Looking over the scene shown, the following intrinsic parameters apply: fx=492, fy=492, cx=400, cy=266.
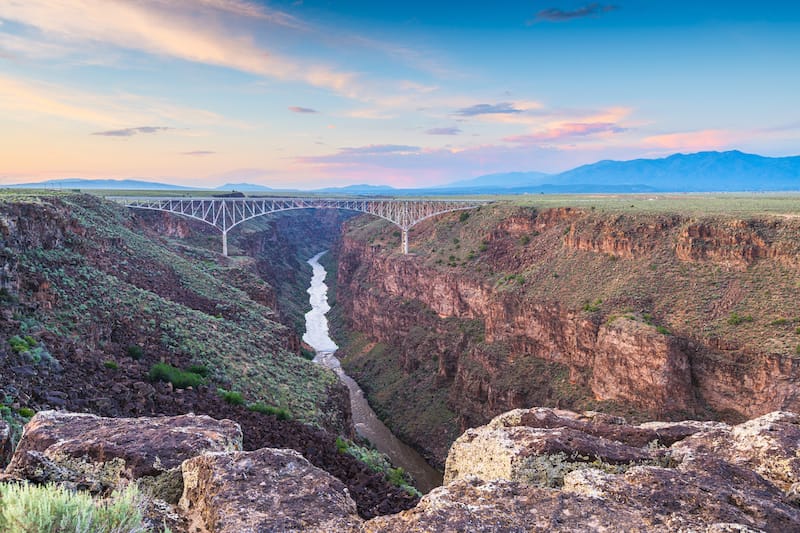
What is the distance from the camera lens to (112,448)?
26.5 feet

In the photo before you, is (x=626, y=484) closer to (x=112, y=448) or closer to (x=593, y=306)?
(x=112, y=448)

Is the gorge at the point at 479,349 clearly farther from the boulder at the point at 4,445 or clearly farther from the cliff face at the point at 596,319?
the boulder at the point at 4,445

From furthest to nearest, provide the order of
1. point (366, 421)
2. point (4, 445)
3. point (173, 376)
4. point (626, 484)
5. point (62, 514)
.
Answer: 1. point (366, 421)
2. point (173, 376)
3. point (4, 445)
4. point (626, 484)
5. point (62, 514)

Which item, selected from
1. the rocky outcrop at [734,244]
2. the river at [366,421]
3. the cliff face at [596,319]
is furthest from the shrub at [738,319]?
the river at [366,421]

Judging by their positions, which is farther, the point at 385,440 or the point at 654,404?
the point at 385,440

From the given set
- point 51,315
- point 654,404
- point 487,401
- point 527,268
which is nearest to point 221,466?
point 51,315

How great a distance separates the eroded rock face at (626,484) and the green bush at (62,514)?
2501 mm

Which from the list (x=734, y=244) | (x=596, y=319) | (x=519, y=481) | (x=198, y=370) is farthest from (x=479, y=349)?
(x=519, y=481)

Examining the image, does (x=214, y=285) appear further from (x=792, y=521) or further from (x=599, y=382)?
(x=792, y=521)

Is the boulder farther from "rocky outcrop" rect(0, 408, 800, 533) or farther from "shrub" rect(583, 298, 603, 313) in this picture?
"shrub" rect(583, 298, 603, 313)

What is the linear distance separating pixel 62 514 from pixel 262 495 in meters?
2.33

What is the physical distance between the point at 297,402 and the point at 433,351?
28.5m

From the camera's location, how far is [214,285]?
1480 inches

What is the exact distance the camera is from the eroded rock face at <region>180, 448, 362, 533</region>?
582 cm
